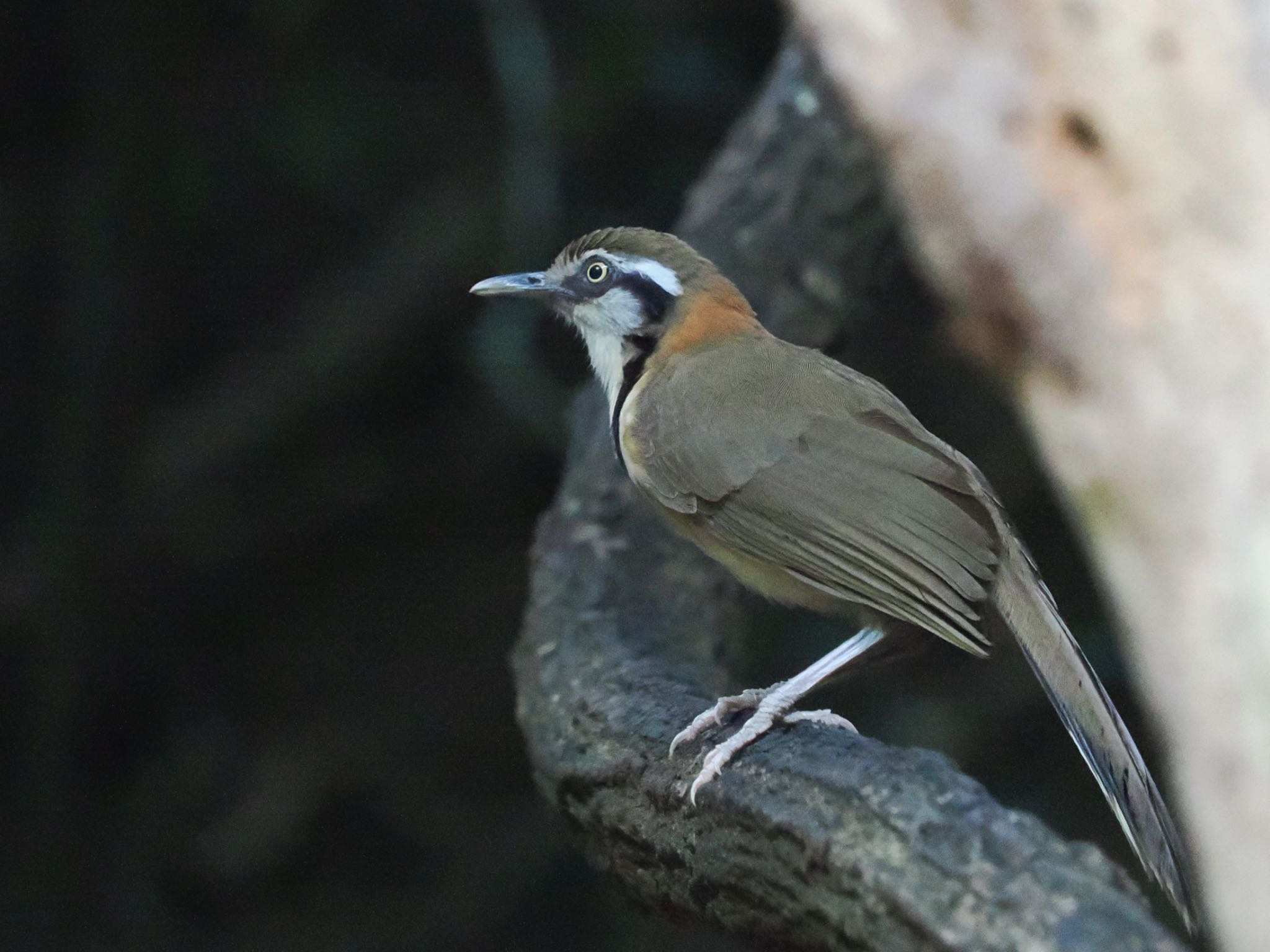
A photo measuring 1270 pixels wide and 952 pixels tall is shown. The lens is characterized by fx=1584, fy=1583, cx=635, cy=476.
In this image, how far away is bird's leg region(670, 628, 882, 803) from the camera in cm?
272

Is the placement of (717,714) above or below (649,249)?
below

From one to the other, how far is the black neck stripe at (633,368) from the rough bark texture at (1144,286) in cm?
154

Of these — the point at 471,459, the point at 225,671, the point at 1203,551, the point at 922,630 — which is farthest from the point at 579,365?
the point at 1203,551

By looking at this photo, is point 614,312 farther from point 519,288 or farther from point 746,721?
point 746,721

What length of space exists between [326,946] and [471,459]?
74.8 inches

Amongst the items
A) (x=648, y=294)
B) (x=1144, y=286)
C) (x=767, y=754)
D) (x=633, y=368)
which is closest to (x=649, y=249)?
(x=648, y=294)

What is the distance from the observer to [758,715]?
111 inches

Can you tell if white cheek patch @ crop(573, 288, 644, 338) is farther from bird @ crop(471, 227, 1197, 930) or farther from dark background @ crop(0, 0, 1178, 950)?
dark background @ crop(0, 0, 1178, 950)

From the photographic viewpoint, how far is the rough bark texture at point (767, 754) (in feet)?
6.93

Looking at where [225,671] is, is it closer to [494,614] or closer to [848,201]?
[494,614]

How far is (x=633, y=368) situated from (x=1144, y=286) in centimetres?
196

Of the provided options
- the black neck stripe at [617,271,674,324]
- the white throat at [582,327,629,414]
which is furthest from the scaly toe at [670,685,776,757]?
the black neck stripe at [617,271,674,324]

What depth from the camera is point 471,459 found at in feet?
20.1

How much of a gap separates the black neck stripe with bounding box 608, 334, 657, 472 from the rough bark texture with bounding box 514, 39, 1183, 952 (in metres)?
0.36
